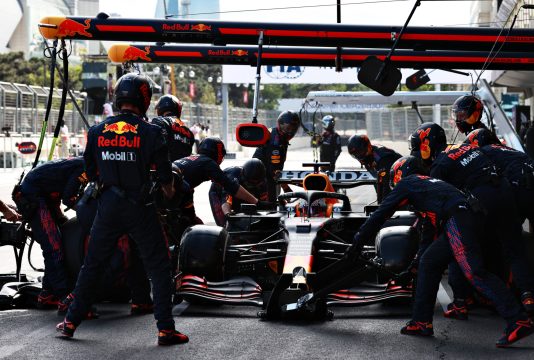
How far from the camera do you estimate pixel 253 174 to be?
1087 centimetres

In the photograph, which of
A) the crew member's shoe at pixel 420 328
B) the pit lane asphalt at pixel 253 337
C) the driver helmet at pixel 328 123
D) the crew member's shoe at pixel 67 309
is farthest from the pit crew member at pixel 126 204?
the driver helmet at pixel 328 123

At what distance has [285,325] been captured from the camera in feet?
24.5

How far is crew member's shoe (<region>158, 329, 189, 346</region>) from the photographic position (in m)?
6.79

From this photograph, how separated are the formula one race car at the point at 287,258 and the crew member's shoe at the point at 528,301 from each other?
86 cm

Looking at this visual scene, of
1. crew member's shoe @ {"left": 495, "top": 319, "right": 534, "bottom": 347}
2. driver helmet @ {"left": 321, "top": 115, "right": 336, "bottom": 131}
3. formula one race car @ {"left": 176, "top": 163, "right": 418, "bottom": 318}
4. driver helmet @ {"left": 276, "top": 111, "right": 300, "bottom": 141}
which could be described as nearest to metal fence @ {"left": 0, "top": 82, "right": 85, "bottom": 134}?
driver helmet @ {"left": 321, "top": 115, "right": 336, "bottom": 131}

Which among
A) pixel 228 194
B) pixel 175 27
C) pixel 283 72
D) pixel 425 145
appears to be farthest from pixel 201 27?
pixel 283 72

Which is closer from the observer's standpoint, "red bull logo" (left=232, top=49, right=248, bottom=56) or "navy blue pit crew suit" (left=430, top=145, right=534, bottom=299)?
"navy blue pit crew suit" (left=430, top=145, right=534, bottom=299)

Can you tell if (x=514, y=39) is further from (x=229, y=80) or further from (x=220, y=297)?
(x=229, y=80)

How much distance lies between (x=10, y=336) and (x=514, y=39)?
6218mm

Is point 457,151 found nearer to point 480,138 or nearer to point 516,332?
point 480,138

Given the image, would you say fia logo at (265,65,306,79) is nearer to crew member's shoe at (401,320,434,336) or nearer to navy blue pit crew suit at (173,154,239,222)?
navy blue pit crew suit at (173,154,239,222)

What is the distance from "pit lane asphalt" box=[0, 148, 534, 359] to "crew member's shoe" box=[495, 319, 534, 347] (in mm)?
68

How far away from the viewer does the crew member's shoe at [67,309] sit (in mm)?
7898

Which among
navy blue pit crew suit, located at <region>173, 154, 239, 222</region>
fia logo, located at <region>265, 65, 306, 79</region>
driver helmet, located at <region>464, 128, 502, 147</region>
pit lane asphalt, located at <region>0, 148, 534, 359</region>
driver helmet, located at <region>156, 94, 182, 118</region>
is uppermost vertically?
fia logo, located at <region>265, 65, 306, 79</region>
